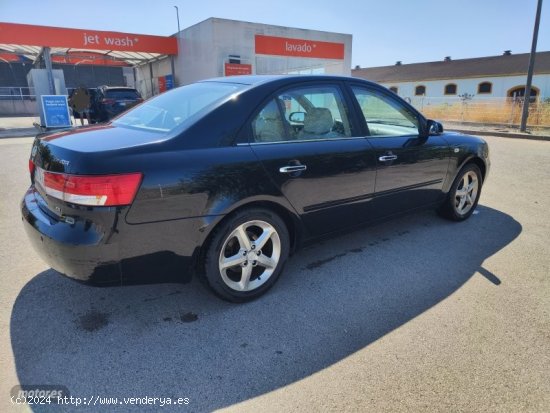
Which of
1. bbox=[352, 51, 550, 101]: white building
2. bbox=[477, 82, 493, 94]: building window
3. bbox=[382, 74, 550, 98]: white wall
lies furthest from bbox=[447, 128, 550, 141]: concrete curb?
bbox=[477, 82, 493, 94]: building window

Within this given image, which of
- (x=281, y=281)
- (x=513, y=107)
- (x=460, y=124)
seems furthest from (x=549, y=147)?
(x=281, y=281)

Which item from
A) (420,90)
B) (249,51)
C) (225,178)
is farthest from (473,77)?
(225,178)

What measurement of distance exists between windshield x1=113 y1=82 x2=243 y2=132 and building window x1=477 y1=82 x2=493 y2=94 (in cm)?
4107

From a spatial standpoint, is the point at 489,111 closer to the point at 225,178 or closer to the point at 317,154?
the point at 317,154

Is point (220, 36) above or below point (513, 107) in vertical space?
above

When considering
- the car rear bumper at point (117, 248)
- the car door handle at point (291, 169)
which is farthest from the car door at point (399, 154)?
the car rear bumper at point (117, 248)

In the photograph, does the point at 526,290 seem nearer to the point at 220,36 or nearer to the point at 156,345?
the point at 156,345

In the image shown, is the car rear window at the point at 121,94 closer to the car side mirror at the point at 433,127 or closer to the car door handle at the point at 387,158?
the car side mirror at the point at 433,127

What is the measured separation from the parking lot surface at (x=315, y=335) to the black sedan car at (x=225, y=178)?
0.40 metres

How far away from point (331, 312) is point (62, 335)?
1828 millimetres

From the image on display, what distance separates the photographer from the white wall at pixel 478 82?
34438mm

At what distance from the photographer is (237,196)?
2656 millimetres

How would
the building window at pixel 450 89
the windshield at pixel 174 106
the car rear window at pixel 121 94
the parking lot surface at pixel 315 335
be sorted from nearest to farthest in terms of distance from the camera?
the parking lot surface at pixel 315 335 < the windshield at pixel 174 106 < the car rear window at pixel 121 94 < the building window at pixel 450 89

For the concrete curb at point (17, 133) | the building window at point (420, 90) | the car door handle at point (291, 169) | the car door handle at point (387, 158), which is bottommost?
the concrete curb at point (17, 133)
